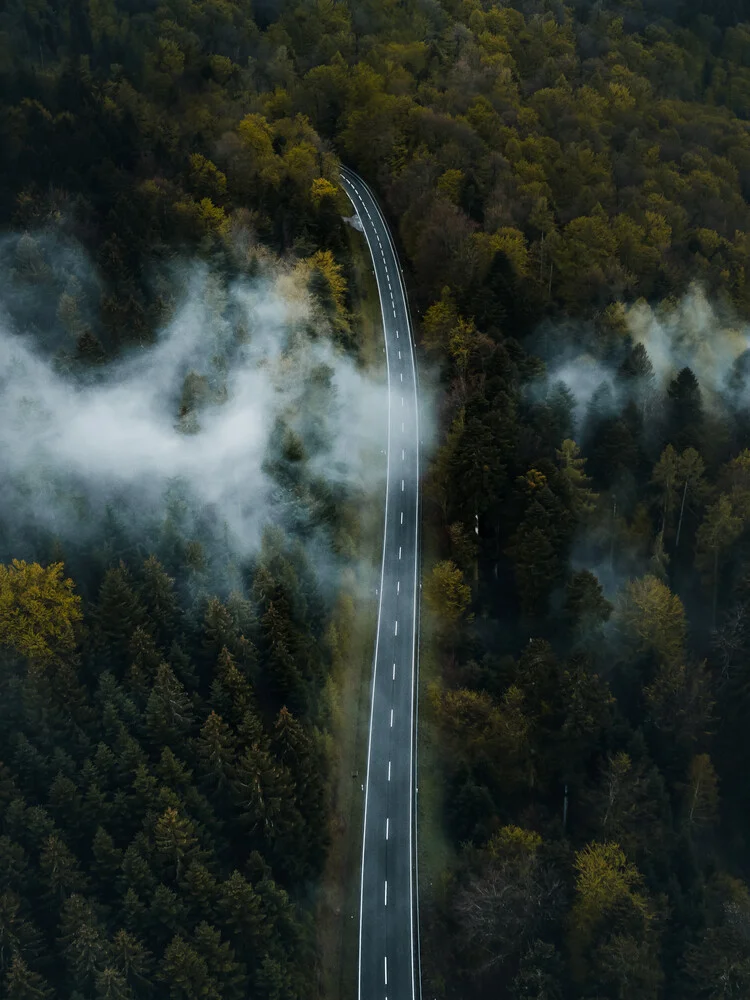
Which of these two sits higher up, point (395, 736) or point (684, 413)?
point (684, 413)

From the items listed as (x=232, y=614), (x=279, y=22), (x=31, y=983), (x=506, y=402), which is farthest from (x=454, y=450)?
(x=279, y=22)

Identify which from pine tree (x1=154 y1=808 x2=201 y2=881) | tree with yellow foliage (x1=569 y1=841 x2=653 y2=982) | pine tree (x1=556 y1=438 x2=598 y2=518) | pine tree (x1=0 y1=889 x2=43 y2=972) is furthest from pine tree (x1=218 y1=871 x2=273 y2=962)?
pine tree (x1=556 y1=438 x2=598 y2=518)

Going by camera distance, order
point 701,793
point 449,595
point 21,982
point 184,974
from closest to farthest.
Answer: point 21,982 < point 184,974 < point 701,793 < point 449,595

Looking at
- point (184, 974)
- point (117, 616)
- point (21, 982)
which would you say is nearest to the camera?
point (21, 982)

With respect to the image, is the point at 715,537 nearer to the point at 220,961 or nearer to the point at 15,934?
the point at 220,961

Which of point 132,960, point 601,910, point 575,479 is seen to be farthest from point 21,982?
point 575,479

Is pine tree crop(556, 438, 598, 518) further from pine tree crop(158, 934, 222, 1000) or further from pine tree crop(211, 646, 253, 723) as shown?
pine tree crop(158, 934, 222, 1000)

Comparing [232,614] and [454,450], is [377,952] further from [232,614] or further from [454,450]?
[454,450]
